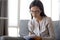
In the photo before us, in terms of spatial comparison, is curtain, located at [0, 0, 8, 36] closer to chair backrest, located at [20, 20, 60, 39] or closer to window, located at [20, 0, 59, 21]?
window, located at [20, 0, 59, 21]

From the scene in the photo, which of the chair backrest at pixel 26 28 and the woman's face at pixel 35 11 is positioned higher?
the woman's face at pixel 35 11

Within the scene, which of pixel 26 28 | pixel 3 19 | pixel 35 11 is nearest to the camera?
pixel 35 11

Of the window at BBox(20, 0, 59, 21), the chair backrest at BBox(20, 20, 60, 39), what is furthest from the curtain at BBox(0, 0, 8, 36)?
the chair backrest at BBox(20, 20, 60, 39)

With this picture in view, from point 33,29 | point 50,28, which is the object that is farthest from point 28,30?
point 50,28

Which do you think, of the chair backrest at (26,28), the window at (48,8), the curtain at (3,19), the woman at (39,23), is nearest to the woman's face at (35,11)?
the woman at (39,23)

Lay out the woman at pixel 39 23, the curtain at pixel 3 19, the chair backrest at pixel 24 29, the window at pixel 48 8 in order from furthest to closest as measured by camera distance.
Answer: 1. the curtain at pixel 3 19
2. the window at pixel 48 8
3. the chair backrest at pixel 24 29
4. the woman at pixel 39 23

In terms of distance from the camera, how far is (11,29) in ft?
11.5

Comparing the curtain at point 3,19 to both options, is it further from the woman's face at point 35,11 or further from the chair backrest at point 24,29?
the woman's face at point 35,11

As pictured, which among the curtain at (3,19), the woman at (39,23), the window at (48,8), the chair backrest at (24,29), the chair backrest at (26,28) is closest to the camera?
the woman at (39,23)

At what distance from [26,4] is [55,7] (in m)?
0.71

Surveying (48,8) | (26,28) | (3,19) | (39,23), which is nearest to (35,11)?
(39,23)

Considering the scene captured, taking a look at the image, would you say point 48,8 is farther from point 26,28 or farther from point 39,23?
point 39,23

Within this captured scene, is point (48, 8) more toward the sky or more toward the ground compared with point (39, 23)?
more toward the sky

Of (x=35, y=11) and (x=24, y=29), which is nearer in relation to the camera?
(x=35, y=11)
